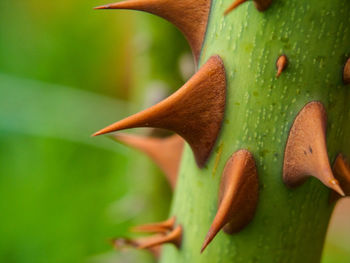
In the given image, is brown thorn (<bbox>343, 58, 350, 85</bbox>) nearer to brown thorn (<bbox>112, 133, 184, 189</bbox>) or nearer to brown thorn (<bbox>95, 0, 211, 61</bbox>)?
brown thorn (<bbox>95, 0, 211, 61</bbox>)

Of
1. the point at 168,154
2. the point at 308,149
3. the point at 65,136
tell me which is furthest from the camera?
the point at 65,136

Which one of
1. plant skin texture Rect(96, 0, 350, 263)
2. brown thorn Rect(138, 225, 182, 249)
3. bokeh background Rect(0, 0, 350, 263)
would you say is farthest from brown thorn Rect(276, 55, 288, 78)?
bokeh background Rect(0, 0, 350, 263)

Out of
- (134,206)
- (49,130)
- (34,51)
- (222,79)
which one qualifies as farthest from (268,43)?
(34,51)

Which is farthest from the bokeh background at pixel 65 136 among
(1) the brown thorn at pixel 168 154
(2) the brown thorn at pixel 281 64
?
(2) the brown thorn at pixel 281 64

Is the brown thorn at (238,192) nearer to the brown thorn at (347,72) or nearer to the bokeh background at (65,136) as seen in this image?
the brown thorn at (347,72)

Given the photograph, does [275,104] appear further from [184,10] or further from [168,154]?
[168,154]

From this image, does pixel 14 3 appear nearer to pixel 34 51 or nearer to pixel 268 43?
pixel 34 51

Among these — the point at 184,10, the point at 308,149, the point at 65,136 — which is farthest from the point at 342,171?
the point at 65,136
